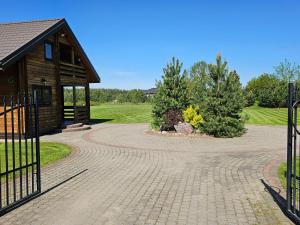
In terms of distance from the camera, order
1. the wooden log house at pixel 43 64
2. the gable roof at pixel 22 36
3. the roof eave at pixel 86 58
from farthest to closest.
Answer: the roof eave at pixel 86 58
the wooden log house at pixel 43 64
the gable roof at pixel 22 36

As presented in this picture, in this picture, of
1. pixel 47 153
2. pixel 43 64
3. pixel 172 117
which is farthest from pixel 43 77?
pixel 172 117

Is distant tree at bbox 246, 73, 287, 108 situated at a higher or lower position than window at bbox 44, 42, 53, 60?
lower

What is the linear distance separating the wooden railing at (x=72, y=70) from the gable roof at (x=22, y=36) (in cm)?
117

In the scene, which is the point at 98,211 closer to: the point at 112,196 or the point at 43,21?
the point at 112,196

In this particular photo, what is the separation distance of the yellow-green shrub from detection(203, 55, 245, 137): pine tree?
0.73 meters

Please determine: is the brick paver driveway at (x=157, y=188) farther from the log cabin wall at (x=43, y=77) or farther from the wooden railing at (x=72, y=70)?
the wooden railing at (x=72, y=70)

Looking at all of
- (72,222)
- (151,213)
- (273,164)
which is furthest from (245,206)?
(273,164)

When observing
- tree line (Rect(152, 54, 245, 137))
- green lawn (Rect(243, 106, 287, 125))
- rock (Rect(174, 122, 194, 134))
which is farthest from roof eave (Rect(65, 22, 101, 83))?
green lawn (Rect(243, 106, 287, 125))

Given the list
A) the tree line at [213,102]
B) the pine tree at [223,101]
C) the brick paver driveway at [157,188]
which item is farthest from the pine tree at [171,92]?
the brick paver driveway at [157,188]

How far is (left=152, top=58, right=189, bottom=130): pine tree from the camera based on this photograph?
17.8 metres

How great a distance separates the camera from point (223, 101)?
15.6m

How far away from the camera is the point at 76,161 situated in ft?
34.1

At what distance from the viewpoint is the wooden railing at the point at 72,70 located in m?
19.9

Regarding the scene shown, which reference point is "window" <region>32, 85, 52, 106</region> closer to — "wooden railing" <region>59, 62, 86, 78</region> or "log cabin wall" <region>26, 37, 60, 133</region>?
"log cabin wall" <region>26, 37, 60, 133</region>
